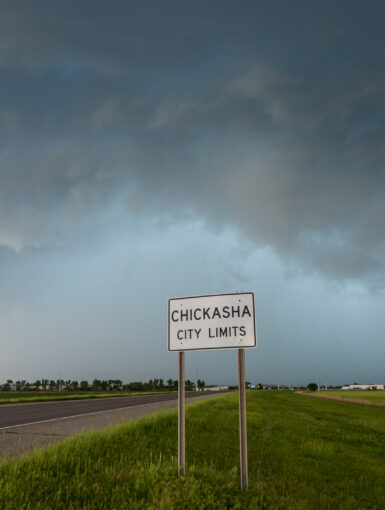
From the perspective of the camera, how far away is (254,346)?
531cm

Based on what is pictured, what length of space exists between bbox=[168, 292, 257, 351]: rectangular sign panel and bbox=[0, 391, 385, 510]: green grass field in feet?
5.70

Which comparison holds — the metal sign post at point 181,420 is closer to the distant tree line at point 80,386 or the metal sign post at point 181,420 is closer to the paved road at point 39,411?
the paved road at point 39,411

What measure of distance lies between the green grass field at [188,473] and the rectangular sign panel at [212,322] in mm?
1738

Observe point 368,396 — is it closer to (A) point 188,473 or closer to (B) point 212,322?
(A) point 188,473

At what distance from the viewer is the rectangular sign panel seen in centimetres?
545

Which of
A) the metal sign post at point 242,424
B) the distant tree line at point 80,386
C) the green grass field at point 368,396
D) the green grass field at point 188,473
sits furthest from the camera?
the distant tree line at point 80,386

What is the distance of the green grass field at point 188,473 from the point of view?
441 centimetres

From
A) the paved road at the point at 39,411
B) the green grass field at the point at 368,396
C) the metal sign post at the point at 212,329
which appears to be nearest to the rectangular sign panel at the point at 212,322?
the metal sign post at the point at 212,329

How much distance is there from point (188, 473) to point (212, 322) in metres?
2.08

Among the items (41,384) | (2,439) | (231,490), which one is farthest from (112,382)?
(231,490)

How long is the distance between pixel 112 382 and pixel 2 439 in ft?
281

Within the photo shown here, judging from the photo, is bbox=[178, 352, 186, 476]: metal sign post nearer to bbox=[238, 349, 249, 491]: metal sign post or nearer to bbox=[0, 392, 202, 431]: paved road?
bbox=[238, 349, 249, 491]: metal sign post

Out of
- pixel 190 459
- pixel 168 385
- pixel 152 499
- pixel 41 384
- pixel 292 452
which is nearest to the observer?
pixel 152 499

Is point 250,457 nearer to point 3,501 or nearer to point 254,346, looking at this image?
point 254,346
